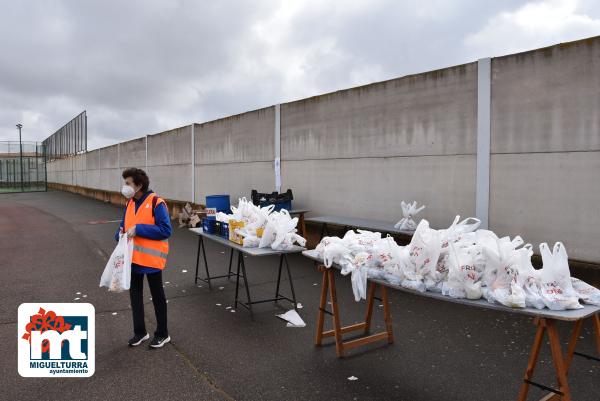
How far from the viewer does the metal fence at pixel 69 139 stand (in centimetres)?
3334

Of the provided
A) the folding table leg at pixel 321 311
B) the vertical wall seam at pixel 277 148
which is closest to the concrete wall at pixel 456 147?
the vertical wall seam at pixel 277 148

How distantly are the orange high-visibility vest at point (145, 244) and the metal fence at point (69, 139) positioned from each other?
3111 cm

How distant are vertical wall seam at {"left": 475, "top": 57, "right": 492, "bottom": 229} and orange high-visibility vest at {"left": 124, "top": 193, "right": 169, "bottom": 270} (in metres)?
4.20

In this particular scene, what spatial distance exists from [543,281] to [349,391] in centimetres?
156

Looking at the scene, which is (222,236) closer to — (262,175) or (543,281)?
(543,281)

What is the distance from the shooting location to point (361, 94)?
305 inches

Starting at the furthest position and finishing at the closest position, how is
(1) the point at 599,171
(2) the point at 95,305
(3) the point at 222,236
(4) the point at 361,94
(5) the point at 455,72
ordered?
(4) the point at 361,94 < (5) the point at 455,72 < (3) the point at 222,236 < (2) the point at 95,305 < (1) the point at 599,171

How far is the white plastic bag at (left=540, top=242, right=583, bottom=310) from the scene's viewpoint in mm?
2557

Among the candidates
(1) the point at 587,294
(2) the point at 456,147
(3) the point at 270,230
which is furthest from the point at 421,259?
(2) the point at 456,147

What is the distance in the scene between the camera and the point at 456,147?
626 centimetres

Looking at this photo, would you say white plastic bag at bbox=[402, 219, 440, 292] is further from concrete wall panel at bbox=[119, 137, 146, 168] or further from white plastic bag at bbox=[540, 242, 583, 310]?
concrete wall panel at bbox=[119, 137, 146, 168]

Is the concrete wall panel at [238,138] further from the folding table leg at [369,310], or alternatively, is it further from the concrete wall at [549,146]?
the folding table leg at [369,310]

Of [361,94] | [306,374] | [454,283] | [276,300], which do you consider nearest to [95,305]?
[276,300]

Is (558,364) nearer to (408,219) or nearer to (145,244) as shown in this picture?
(145,244)
